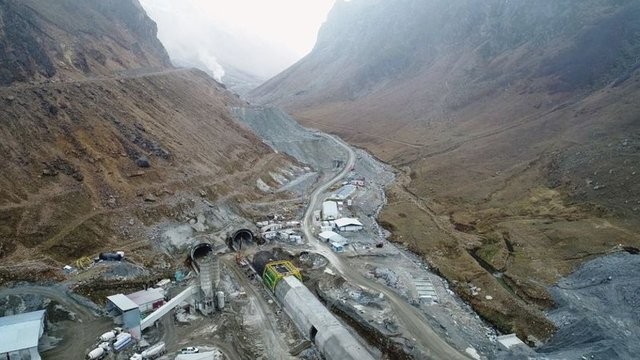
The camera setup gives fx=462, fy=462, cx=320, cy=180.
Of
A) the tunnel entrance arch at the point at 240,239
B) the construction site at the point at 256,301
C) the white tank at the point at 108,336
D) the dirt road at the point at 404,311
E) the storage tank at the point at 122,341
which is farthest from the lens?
the tunnel entrance arch at the point at 240,239

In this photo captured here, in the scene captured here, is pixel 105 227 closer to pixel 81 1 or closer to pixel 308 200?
pixel 308 200

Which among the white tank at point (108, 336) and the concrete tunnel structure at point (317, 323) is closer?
the concrete tunnel structure at point (317, 323)

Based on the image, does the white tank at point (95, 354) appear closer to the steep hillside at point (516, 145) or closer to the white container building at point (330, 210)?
the steep hillside at point (516, 145)

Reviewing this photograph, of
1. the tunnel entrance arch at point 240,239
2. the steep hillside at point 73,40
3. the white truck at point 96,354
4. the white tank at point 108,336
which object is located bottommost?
the white truck at point 96,354

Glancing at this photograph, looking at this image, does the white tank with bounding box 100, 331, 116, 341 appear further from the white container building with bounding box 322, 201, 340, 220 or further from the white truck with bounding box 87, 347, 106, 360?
the white container building with bounding box 322, 201, 340, 220

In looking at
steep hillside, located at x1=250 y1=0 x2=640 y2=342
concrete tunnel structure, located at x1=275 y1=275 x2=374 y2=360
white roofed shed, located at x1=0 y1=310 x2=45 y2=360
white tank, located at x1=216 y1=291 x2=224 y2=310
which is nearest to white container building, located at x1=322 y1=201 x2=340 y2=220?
steep hillside, located at x1=250 y1=0 x2=640 y2=342

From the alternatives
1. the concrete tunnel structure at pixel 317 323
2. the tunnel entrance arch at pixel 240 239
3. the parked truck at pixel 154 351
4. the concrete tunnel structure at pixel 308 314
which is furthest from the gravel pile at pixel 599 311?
Answer: the tunnel entrance arch at pixel 240 239

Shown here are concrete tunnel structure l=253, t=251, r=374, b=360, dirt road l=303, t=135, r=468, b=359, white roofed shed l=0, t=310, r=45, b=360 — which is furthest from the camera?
dirt road l=303, t=135, r=468, b=359

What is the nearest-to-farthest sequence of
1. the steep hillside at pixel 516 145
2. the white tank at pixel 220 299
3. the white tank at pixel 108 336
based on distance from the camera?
the white tank at pixel 108 336 → the white tank at pixel 220 299 → the steep hillside at pixel 516 145
